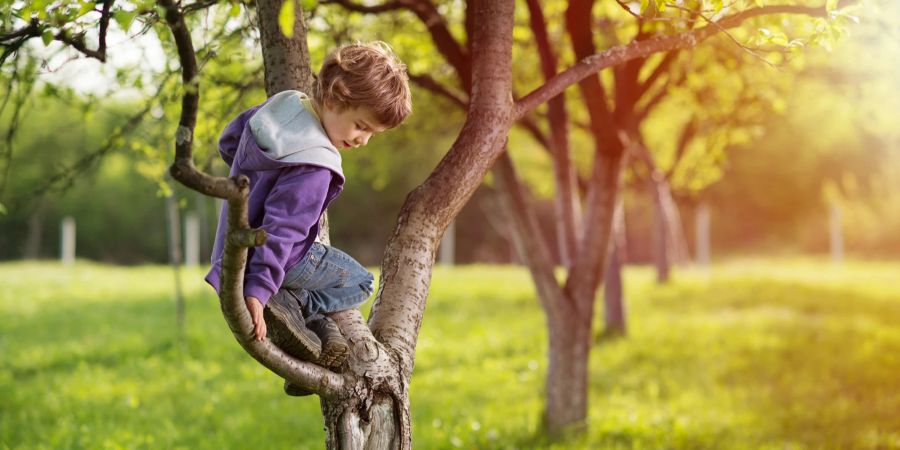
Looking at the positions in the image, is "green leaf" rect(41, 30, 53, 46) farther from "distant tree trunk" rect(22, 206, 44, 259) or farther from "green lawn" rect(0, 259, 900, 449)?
"distant tree trunk" rect(22, 206, 44, 259)

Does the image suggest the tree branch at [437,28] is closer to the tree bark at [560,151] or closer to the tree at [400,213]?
the tree bark at [560,151]

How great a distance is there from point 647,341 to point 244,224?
11.2 meters

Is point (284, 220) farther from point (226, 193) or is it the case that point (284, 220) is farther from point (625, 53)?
point (625, 53)

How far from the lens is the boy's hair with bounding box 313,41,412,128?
2.90 m

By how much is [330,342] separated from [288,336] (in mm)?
181

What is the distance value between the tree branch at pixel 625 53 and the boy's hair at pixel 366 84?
1094 millimetres

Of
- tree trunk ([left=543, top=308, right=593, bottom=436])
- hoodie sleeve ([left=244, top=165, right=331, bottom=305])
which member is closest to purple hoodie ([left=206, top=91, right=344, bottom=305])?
hoodie sleeve ([left=244, top=165, right=331, bottom=305])

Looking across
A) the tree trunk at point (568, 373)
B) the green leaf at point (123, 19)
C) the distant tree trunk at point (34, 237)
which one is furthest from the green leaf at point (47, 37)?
the distant tree trunk at point (34, 237)

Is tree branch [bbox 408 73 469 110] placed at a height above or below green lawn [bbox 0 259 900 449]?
above

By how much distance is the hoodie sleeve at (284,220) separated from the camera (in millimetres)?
2688

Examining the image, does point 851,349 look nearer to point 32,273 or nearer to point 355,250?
point 32,273

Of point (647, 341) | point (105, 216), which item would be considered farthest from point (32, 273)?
point (105, 216)

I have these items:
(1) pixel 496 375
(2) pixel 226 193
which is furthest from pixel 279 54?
(1) pixel 496 375

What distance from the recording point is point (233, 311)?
2566 mm
